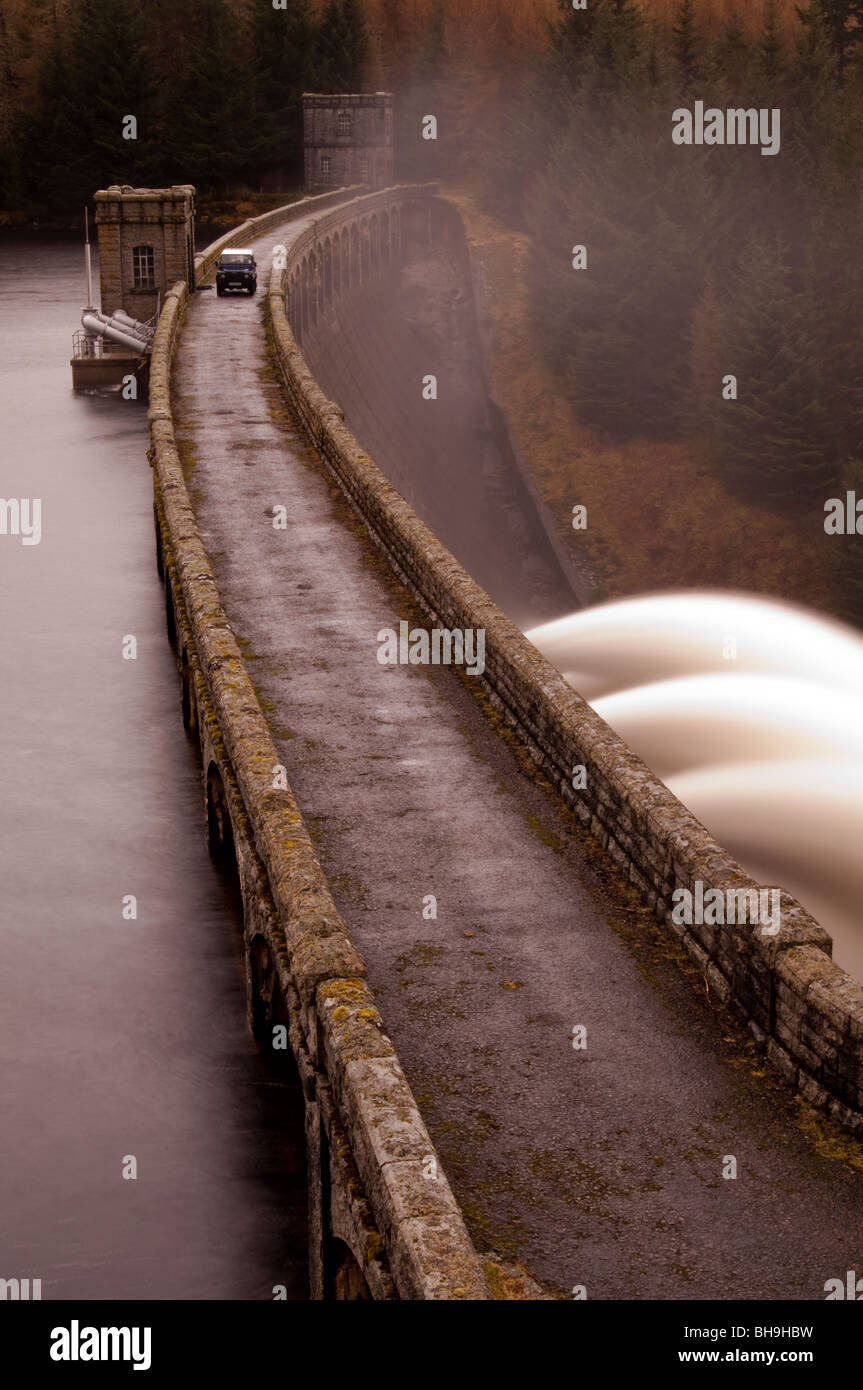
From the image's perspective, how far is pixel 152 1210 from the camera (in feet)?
56.8

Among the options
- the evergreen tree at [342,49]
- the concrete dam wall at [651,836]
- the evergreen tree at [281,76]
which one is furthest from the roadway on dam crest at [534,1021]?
the evergreen tree at [342,49]

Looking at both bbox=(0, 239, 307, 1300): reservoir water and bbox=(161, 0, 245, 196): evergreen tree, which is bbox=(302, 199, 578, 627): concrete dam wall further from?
bbox=(0, 239, 307, 1300): reservoir water

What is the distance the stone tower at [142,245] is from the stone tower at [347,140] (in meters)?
50.4

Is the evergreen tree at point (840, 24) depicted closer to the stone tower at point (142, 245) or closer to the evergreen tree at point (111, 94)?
the evergreen tree at point (111, 94)

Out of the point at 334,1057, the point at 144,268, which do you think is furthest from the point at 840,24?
the point at 334,1057

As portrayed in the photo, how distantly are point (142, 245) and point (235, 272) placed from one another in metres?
4.44

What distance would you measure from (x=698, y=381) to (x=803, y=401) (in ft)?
26.6

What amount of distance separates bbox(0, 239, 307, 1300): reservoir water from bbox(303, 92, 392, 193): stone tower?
77.3 metres

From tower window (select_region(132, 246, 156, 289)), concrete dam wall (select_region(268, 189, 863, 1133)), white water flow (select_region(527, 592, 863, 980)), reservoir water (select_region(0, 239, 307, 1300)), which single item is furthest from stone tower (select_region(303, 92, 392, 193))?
concrete dam wall (select_region(268, 189, 863, 1133))

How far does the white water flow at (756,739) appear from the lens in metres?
28.6

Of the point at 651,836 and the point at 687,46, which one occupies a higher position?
the point at 687,46

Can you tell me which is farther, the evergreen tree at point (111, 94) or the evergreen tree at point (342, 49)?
the evergreen tree at point (342, 49)

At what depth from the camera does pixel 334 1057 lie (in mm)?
13391

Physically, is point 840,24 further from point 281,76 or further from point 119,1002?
point 119,1002
